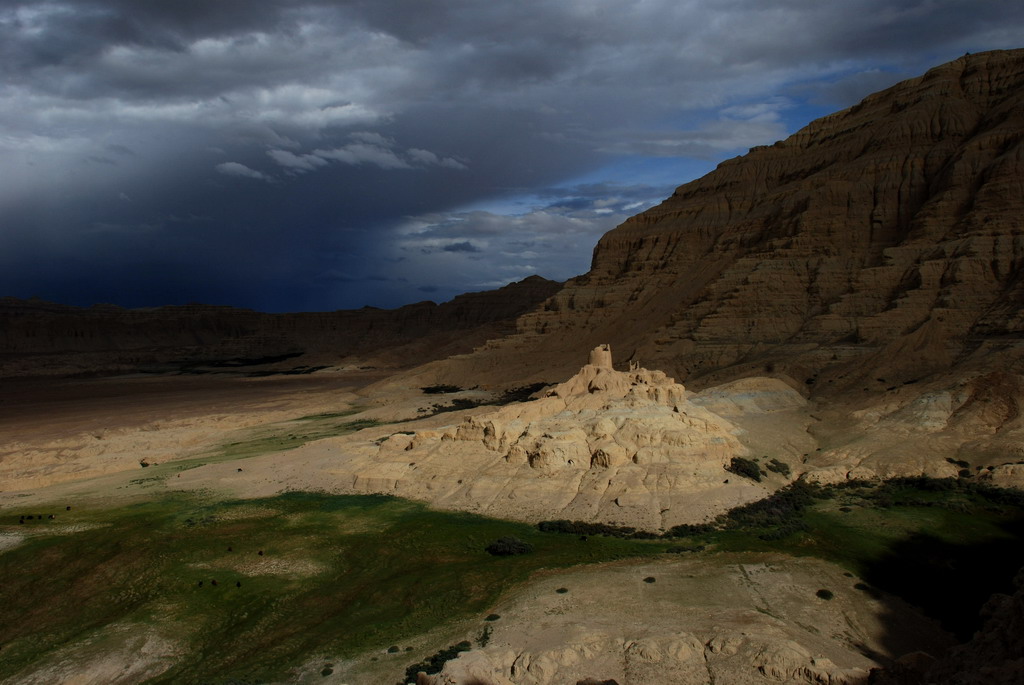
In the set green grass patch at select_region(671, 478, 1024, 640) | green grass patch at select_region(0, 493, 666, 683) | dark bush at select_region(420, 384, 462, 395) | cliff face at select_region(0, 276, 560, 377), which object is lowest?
green grass patch at select_region(671, 478, 1024, 640)

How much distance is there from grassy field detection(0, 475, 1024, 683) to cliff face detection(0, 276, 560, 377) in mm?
78112

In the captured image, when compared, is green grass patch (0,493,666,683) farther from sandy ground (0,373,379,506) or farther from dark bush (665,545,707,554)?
sandy ground (0,373,379,506)

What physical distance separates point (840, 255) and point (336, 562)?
49.9m

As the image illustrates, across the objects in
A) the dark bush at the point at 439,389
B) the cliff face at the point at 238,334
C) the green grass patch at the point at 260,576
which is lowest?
the green grass patch at the point at 260,576

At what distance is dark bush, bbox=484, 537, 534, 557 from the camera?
67.8 feet

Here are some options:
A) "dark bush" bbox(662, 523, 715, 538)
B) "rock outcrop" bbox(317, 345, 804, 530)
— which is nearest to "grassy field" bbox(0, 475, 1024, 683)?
"dark bush" bbox(662, 523, 715, 538)

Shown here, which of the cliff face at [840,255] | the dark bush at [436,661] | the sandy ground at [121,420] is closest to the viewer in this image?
the dark bush at [436,661]

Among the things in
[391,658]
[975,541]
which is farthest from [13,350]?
[975,541]

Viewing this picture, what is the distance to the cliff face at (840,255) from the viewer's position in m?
43.7

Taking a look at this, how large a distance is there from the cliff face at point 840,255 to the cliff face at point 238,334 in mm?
33540

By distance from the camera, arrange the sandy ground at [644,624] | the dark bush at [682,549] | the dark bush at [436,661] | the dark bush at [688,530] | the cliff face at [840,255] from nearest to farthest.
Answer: the sandy ground at [644,624]
the dark bush at [436,661]
the dark bush at [682,549]
the dark bush at [688,530]
the cliff face at [840,255]

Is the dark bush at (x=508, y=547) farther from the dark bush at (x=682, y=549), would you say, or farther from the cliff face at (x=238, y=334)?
the cliff face at (x=238, y=334)

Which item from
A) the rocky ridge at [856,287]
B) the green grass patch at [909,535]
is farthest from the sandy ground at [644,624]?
the rocky ridge at [856,287]

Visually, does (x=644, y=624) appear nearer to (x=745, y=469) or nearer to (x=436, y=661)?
(x=436, y=661)
